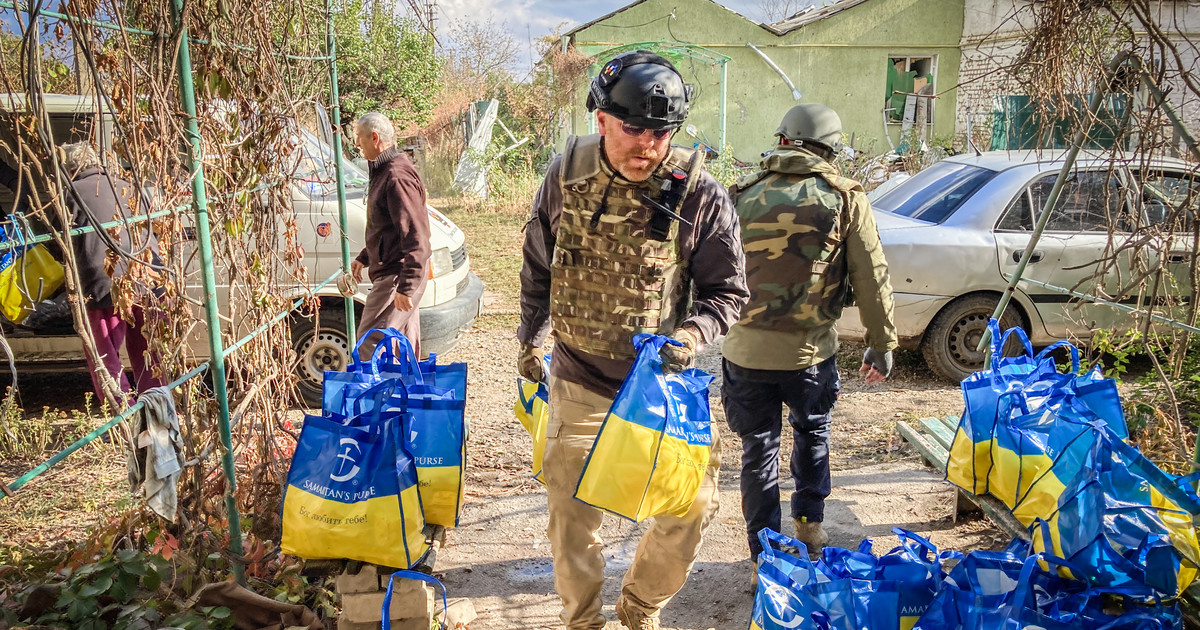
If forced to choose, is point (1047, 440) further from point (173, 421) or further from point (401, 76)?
point (401, 76)

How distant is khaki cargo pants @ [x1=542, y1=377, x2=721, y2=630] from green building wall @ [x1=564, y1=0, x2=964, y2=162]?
54.6 ft

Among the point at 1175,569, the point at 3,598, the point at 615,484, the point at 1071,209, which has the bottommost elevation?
the point at 3,598

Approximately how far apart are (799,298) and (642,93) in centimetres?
123

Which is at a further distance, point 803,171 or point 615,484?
point 803,171

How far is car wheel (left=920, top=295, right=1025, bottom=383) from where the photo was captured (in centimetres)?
584

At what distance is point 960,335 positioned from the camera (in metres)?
5.97

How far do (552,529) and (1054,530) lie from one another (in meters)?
1.60

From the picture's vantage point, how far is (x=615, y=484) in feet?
8.20

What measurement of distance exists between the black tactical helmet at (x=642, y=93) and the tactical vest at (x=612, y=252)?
7.6 inches

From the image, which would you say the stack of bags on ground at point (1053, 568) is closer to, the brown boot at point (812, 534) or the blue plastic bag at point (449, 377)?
the brown boot at point (812, 534)

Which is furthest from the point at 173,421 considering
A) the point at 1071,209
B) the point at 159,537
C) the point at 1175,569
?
the point at 1071,209

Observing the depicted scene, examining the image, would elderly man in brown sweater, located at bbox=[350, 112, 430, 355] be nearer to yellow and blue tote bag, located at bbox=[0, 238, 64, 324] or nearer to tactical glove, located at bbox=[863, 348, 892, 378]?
yellow and blue tote bag, located at bbox=[0, 238, 64, 324]

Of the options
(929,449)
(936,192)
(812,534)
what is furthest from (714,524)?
(936,192)

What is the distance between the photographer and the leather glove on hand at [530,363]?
10.0ft
